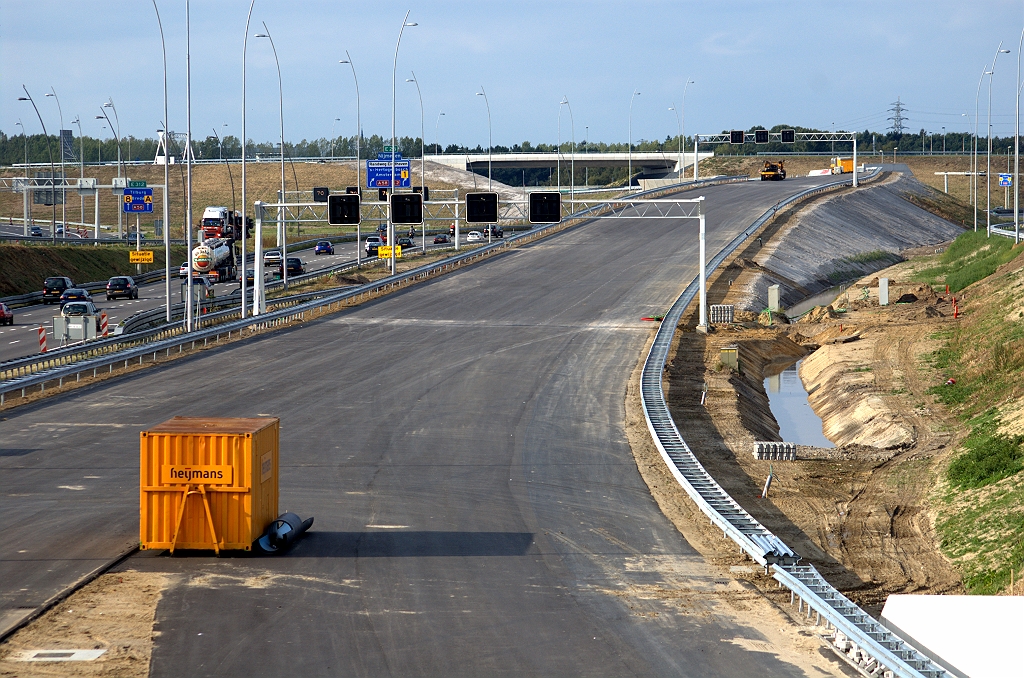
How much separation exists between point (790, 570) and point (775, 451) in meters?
12.3

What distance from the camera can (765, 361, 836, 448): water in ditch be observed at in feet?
128

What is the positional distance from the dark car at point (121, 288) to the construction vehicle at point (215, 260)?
7025mm

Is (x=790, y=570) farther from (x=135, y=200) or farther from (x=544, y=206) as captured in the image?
(x=135, y=200)

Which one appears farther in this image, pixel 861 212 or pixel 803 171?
pixel 803 171

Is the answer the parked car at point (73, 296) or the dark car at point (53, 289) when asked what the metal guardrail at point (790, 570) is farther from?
the dark car at point (53, 289)

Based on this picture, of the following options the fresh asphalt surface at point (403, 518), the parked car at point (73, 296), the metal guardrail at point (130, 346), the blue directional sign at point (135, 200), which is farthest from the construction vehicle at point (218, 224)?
the fresh asphalt surface at point (403, 518)

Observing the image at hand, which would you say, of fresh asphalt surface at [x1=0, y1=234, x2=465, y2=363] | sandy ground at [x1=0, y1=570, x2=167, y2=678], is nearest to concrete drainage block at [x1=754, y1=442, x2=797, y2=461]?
sandy ground at [x1=0, y1=570, x2=167, y2=678]

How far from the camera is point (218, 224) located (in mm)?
88312

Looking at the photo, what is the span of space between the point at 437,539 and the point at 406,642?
207 inches

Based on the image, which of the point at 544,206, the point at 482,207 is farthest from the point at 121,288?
the point at 544,206

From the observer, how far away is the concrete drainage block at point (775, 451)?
94.3 feet

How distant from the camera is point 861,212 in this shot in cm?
10450

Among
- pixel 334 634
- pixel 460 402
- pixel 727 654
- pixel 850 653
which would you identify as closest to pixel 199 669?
pixel 334 634

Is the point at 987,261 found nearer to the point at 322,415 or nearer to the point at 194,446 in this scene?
the point at 322,415
